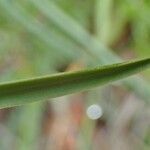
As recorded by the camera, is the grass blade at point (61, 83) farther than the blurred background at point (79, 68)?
No

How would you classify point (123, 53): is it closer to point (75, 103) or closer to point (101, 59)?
point (75, 103)

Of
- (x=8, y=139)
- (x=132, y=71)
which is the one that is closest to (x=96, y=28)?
(x=8, y=139)

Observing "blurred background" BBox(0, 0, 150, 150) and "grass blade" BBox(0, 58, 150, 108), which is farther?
"blurred background" BBox(0, 0, 150, 150)

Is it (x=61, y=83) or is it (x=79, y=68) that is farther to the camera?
(x=79, y=68)
